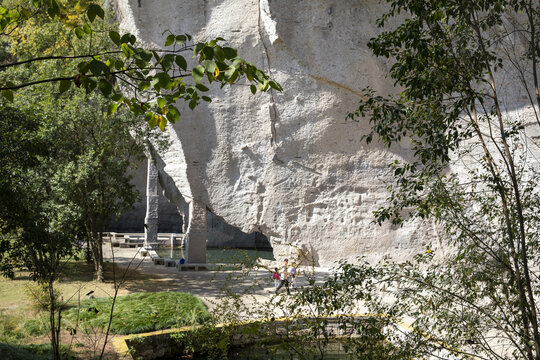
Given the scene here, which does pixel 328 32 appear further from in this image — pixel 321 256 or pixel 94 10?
pixel 94 10

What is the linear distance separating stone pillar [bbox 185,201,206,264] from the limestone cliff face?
18.1 inches

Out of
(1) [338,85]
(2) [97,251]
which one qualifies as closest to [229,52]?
(2) [97,251]

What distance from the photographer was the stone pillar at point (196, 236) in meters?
15.8

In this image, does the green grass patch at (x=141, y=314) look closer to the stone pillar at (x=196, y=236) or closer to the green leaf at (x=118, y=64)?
the green leaf at (x=118, y=64)

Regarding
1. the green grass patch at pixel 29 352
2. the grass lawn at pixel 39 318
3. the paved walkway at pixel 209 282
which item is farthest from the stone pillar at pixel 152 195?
the green grass patch at pixel 29 352

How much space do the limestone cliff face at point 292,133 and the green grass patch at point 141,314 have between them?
520 cm

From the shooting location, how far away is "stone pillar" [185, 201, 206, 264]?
15.8 meters

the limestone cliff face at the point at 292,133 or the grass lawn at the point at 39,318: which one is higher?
the limestone cliff face at the point at 292,133

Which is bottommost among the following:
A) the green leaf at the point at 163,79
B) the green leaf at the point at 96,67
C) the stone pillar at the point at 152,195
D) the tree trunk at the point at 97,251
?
the tree trunk at the point at 97,251

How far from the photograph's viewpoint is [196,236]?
16.1 meters

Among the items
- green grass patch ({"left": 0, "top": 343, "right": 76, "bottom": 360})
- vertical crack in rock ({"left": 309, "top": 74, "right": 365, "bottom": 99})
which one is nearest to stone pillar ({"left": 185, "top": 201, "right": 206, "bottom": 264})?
vertical crack in rock ({"left": 309, "top": 74, "right": 365, "bottom": 99})

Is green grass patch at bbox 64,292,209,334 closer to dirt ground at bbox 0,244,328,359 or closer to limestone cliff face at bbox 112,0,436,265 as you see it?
dirt ground at bbox 0,244,328,359

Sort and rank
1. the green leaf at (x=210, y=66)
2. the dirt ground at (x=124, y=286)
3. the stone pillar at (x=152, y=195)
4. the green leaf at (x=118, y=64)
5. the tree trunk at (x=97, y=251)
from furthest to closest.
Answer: the stone pillar at (x=152, y=195) → the tree trunk at (x=97, y=251) → the dirt ground at (x=124, y=286) → the green leaf at (x=118, y=64) → the green leaf at (x=210, y=66)

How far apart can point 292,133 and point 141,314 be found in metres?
7.44
